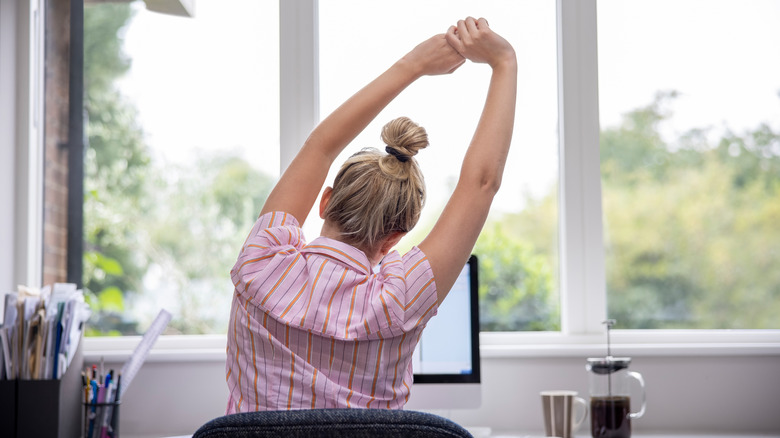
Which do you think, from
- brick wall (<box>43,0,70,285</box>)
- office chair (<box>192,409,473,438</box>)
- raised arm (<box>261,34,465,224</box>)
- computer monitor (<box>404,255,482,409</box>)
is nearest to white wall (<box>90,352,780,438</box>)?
computer monitor (<box>404,255,482,409</box>)

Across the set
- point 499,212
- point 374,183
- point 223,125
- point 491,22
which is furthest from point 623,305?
point 374,183

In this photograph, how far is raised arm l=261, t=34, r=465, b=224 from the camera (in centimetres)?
120

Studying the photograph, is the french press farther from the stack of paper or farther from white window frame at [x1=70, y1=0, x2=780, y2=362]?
the stack of paper

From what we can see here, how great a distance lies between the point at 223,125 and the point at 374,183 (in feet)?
5.18

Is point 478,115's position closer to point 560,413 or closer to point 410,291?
point 560,413

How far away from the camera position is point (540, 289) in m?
2.41

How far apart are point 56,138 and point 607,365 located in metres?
1.88

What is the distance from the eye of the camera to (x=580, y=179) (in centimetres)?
238

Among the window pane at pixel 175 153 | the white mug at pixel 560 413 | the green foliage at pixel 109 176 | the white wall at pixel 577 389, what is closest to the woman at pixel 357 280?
the white mug at pixel 560 413

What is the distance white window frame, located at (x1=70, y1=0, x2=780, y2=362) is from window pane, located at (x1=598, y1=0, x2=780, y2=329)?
64 mm

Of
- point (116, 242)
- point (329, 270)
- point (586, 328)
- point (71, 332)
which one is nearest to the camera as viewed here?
point (329, 270)

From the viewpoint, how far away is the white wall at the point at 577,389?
7.22 ft

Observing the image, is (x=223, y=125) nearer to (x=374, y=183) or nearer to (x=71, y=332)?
(x=71, y=332)

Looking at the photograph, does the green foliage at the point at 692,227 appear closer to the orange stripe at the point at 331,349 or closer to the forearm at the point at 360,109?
the forearm at the point at 360,109
